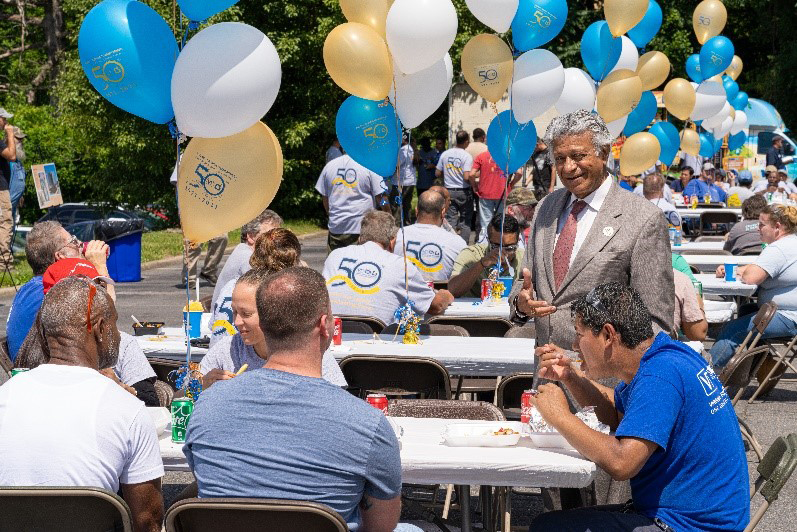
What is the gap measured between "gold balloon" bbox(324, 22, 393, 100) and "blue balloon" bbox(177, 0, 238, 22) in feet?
6.58

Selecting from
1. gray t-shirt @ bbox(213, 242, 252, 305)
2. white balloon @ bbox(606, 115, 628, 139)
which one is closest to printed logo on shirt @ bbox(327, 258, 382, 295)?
gray t-shirt @ bbox(213, 242, 252, 305)

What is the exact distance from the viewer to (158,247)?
20500mm

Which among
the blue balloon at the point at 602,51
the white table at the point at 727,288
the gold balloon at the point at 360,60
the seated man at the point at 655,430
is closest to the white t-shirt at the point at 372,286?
the gold balloon at the point at 360,60

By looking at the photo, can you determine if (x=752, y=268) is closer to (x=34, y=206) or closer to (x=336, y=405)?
(x=336, y=405)

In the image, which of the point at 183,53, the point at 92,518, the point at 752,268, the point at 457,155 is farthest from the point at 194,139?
the point at 457,155

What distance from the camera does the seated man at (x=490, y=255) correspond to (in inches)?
331

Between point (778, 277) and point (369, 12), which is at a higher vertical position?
point (369, 12)

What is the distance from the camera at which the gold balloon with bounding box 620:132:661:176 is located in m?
12.8

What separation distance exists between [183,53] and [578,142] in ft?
5.90

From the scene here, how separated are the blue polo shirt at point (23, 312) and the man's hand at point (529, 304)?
7.75 feet

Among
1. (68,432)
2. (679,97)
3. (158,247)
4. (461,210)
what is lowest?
(158,247)

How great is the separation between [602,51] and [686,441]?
8989mm

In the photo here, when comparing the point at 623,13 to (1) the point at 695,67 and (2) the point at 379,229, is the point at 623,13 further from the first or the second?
(1) the point at 695,67

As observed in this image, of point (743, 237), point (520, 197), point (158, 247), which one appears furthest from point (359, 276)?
point (158, 247)
